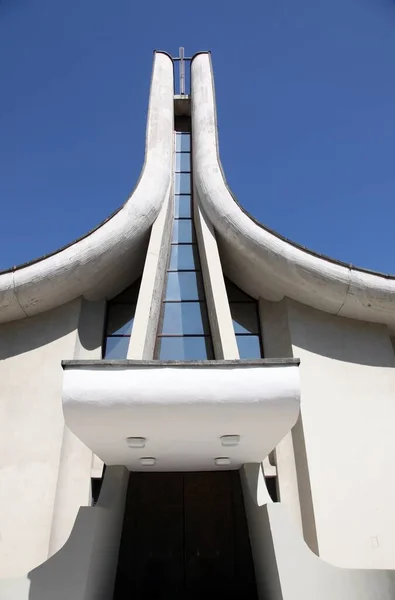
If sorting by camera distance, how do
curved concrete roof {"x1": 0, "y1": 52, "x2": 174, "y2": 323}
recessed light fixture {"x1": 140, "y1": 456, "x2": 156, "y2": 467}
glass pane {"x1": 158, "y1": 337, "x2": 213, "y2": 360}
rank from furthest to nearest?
1. glass pane {"x1": 158, "y1": 337, "x2": 213, "y2": 360}
2. curved concrete roof {"x1": 0, "y1": 52, "x2": 174, "y2": 323}
3. recessed light fixture {"x1": 140, "y1": 456, "x2": 156, "y2": 467}

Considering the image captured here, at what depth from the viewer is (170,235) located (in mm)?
10008

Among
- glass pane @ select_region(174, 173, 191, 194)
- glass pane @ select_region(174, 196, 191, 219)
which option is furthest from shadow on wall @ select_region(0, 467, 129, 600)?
glass pane @ select_region(174, 173, 191, 194)

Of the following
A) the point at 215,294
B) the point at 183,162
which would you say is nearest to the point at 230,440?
the point at 215,294

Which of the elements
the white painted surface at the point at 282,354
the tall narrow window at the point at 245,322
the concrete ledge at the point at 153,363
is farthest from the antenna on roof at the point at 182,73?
the concrete ledge at the point at 153,363

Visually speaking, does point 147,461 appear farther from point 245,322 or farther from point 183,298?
point 245,322

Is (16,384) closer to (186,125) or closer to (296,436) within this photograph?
(296,436)

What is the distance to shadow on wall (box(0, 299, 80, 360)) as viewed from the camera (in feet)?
28.1

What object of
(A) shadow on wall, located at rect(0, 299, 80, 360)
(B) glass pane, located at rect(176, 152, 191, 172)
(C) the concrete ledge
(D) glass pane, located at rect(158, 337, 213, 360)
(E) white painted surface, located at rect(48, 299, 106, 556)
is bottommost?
(E) white painted surface, located at rect(48, 299, 106, 556)

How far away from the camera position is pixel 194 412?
450 cm

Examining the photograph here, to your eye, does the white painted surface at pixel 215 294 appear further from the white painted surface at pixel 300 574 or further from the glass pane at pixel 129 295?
the white painted surface at pixel 300 574

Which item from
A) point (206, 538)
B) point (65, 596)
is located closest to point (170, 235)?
point (206, 538)

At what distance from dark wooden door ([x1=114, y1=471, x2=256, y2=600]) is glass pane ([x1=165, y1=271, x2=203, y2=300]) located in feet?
12.2

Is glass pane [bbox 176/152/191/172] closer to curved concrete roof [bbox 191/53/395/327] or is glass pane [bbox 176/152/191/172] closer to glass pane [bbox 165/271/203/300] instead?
curved concrete roof [bbox 191/53/395/327]

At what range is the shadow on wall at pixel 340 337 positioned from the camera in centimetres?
843
